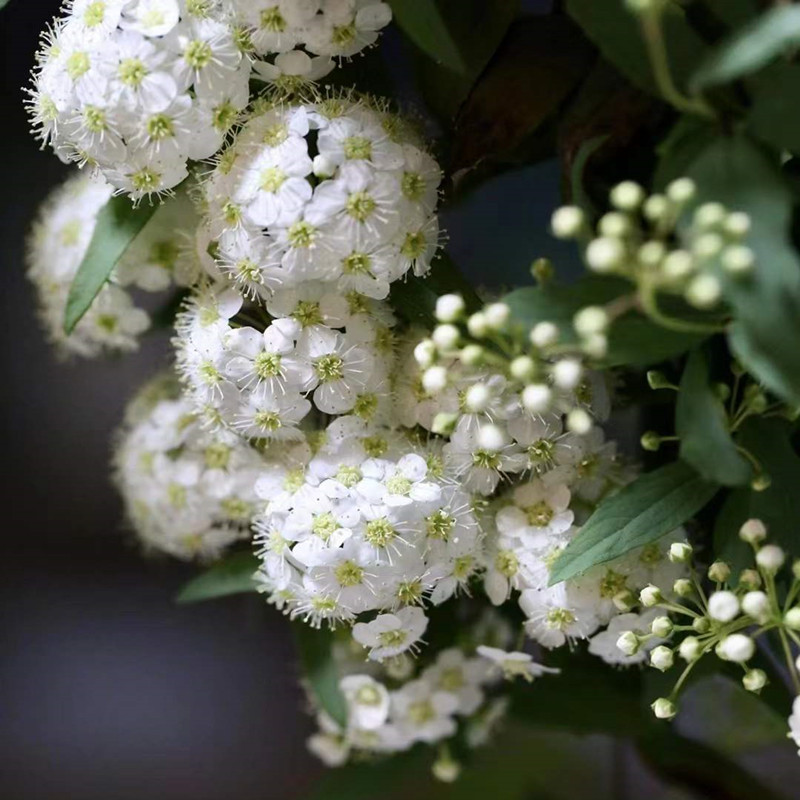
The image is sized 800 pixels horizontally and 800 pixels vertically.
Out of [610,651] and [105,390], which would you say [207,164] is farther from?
[105,390]

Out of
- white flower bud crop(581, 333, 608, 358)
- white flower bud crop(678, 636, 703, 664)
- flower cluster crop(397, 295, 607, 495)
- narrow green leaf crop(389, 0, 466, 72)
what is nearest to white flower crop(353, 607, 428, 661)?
flower cluster crop(397, 295, 607, 495)

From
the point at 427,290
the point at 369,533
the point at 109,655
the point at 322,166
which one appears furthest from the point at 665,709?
→ the point at 109,655

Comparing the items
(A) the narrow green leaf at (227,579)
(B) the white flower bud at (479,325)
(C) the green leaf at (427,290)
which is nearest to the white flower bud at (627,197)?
(B) the white flower bud at (479,325)

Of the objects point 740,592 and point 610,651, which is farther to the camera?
point 610,651

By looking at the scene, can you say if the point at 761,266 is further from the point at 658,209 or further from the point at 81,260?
the point at 81,260

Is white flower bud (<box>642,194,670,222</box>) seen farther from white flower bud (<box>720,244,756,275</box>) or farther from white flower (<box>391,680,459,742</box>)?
white flower (<box>391,680,459,742</box>)

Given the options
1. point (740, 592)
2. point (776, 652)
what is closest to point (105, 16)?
point (740, 592)
